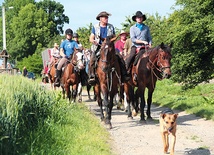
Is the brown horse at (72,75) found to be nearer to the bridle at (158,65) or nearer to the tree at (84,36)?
the bridle at (158,65)

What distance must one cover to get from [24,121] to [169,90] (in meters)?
17.9

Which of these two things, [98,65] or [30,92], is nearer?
[30,92]

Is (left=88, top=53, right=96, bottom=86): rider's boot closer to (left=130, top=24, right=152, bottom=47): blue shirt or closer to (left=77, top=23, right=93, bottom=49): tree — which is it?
(left=130, top=24, right=152, bottom=47): blue shirt

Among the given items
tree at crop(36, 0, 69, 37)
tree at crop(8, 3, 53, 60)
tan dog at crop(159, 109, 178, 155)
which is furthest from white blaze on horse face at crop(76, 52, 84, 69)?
tree at crop(36, 0, 69, 37)

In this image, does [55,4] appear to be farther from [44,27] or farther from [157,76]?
[157,76]

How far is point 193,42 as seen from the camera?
67.4 feet

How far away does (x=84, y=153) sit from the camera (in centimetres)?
842

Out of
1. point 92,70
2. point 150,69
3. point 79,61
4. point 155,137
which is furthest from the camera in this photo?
point 79,61

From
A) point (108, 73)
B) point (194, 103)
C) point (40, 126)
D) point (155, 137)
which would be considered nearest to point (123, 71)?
point (108, 73)

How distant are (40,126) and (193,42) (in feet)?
41.0

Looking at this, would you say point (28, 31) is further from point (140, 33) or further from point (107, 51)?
point (107, 51)

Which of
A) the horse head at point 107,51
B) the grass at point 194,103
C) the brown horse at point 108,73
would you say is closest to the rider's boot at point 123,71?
the brown horse at point 108,73

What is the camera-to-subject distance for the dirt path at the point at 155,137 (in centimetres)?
945

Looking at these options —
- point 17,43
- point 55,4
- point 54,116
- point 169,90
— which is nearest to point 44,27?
point 17,43
